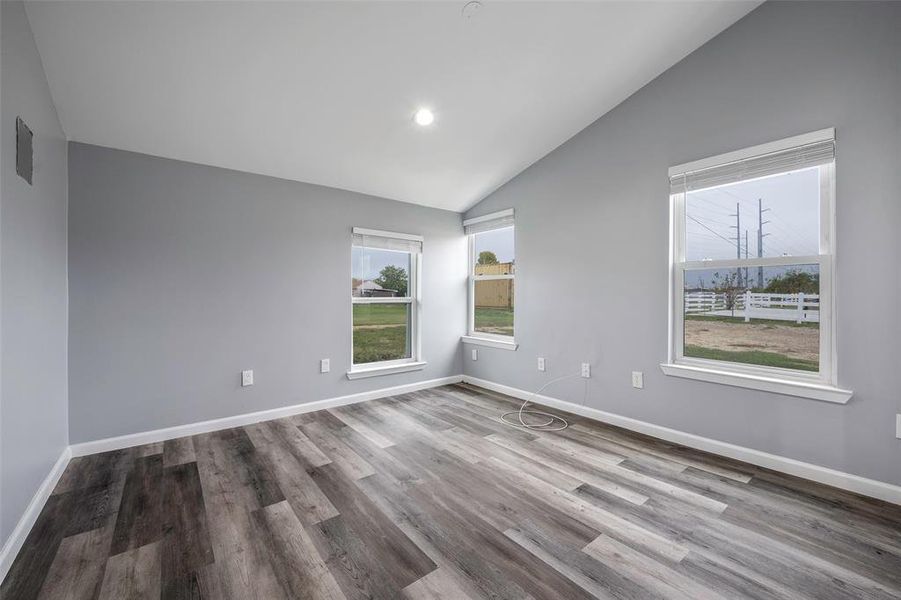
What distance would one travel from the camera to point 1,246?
4.97 ft

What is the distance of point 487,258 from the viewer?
452 cm

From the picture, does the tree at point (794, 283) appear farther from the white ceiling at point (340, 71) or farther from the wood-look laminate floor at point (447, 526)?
the white ceiling at point (340, 71)

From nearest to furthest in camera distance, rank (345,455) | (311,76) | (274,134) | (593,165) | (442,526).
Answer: (442,526) < (311,76) < (345,455) < (274,134) < (593,165)

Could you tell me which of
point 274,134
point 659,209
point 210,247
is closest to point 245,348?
point 210,247

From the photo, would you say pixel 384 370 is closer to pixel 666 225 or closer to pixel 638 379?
pixel 638 379

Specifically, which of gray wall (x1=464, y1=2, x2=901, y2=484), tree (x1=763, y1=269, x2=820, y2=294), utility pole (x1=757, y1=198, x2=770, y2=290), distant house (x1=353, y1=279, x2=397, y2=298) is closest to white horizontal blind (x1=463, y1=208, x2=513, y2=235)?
gray wall (x1=464, y1=2, x2=901, y2=484)

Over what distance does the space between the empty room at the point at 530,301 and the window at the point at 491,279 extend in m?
0.46

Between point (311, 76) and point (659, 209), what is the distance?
2.61 metres

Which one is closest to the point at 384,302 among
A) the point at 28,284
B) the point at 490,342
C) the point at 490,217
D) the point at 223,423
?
the point at 490,342

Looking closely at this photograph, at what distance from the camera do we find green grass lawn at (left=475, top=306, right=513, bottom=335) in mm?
4270

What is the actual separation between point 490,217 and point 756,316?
2.57 metres

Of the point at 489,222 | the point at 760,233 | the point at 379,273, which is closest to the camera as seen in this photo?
the point at 760,233

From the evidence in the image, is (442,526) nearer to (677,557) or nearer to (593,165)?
(677,557)

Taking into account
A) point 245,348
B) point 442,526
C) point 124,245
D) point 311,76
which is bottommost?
point 442,526
